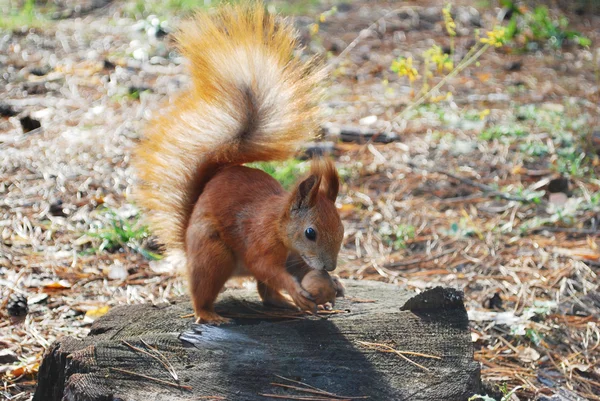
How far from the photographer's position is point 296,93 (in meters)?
2.02

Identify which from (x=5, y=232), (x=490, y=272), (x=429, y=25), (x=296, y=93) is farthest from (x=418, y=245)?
(x=429, y=25)

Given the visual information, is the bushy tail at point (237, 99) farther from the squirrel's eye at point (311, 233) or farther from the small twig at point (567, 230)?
the small twig at point (567, 230)

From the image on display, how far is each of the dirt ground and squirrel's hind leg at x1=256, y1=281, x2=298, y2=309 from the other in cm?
21

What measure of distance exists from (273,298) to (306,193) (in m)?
0.40

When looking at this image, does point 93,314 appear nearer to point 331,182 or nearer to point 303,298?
point 303,298

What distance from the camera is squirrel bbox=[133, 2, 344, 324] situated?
73.4 inches

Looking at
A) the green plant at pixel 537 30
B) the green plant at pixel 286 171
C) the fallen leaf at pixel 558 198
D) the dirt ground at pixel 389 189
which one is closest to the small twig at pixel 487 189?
the dirt ground at pixel 389 189

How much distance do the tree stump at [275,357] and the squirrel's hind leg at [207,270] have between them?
54 millimetres

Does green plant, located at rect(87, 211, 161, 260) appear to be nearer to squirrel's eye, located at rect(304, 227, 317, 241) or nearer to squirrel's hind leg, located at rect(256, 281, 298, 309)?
squirrel's hind leg, located at rect(256, 281, 298, 309)

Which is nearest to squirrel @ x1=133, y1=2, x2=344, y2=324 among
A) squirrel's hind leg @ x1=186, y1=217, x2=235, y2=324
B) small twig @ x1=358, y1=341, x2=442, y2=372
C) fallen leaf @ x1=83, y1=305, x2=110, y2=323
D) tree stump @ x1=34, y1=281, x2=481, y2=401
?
squirrel's hind leg @ x1=186, y1=217, x2=235, y2=324

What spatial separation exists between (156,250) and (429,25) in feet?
13.2

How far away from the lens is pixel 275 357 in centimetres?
168

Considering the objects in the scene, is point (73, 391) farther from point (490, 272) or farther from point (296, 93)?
point (490, 272)

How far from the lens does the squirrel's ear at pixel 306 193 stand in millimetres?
1775
